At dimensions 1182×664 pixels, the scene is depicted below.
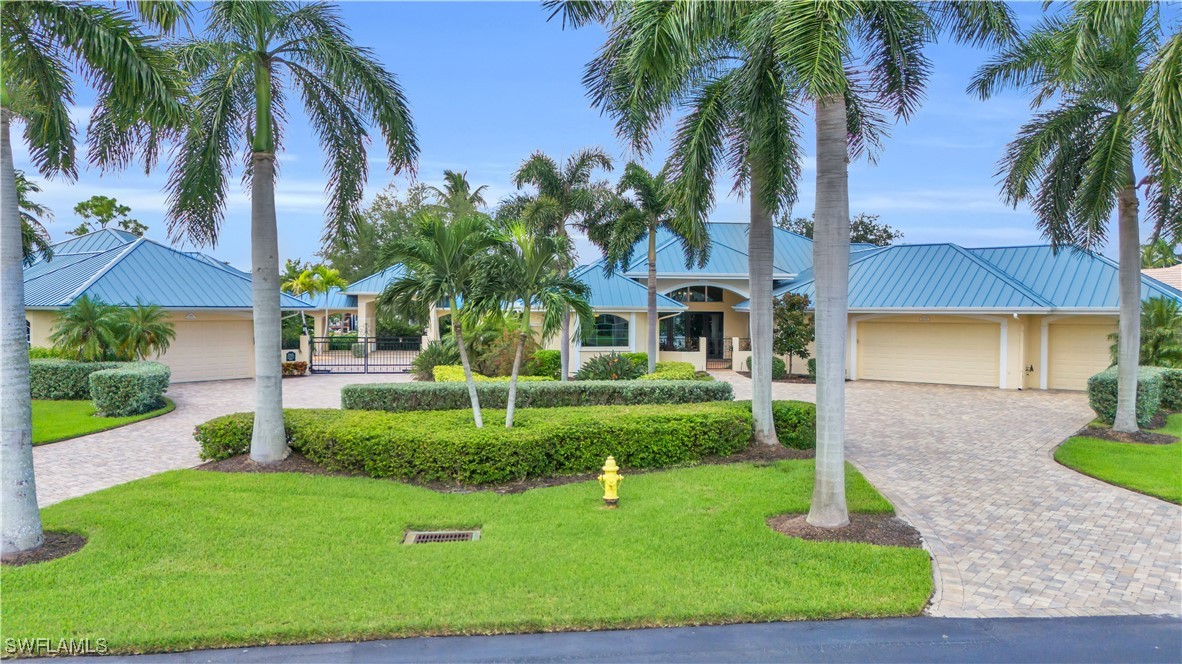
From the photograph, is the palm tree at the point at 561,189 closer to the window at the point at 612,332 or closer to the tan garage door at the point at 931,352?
the window at the point at 612,332

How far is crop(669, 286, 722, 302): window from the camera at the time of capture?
30188 millimetres

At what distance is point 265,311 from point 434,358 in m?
11.8

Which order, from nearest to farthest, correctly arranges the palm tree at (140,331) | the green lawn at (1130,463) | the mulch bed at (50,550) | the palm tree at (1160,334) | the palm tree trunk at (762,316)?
the mulch bed at (50,550) < the green lawn at (1130,463) < the palm tree trunk at (762,316) < the palm tree at (1160,334) < the palm tree at (140,331)

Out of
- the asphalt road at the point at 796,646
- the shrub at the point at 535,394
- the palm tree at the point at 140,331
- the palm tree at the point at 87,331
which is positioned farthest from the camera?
the palm tree at the point at 140,331

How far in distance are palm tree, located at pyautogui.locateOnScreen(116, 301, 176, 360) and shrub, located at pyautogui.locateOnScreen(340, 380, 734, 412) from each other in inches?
341

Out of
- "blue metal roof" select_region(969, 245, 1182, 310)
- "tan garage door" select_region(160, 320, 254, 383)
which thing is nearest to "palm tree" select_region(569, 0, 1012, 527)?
"blue metal roof" select_region(969, 245, 1182, 310)

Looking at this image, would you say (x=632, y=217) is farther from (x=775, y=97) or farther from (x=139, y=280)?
(x=139, y=280)

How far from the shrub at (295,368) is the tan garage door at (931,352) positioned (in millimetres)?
19994

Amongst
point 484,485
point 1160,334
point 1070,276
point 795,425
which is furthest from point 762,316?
point 1070,276

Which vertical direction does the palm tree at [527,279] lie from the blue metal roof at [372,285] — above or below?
below

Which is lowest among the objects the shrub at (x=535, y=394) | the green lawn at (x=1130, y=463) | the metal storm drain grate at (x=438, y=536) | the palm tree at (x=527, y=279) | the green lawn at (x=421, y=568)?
the green lawn at (x=1130, y=463)

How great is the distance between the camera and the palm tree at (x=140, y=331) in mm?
17750

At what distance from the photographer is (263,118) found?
9.70 metres

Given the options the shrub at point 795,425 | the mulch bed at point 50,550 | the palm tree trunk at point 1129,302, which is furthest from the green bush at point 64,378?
the palm tree trunk at point 1129,302
